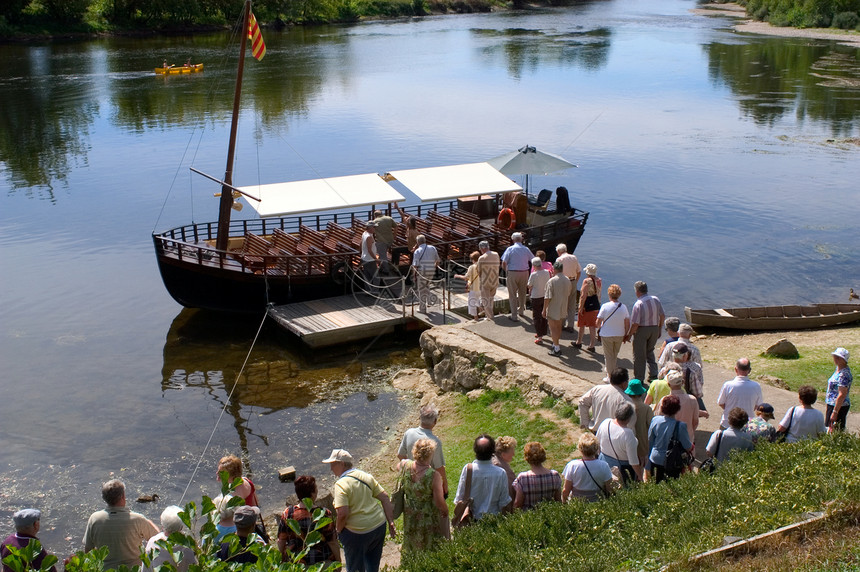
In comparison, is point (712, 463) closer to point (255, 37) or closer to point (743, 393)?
point (743, 393)

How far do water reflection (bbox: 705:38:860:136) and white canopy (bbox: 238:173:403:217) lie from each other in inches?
1319

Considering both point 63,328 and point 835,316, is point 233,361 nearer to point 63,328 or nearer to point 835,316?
point 63,328

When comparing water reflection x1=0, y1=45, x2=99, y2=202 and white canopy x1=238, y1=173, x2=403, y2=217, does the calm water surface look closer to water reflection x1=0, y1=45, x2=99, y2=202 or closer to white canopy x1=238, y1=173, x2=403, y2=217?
water reflection x1=0, y1=45, x2=99, y2=202

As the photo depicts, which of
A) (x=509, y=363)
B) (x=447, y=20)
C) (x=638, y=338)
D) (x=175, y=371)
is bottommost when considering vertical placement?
(x=175, y=371)

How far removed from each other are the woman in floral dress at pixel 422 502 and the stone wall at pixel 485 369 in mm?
5439

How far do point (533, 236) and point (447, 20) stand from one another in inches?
3537

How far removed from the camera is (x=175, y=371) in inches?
745

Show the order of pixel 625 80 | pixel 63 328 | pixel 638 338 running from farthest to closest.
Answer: pixel 625 80 < pixel 63 328 < pixel 638 338

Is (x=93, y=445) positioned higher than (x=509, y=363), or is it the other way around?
(x=509, y=363)

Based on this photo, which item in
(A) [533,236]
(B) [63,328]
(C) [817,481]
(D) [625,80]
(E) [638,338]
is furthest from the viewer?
(D) [625,80]

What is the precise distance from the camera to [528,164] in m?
24.4

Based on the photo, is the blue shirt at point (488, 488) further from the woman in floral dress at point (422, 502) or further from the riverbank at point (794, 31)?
the riverbank at point (794, 31)

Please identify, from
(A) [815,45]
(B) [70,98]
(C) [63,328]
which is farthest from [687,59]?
(C) [63,328]

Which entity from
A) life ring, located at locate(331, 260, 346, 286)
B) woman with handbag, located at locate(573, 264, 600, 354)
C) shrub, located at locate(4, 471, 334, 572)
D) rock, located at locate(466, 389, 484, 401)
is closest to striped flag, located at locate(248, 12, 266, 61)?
life ring, located at locate(331, 260, 346, 286)
